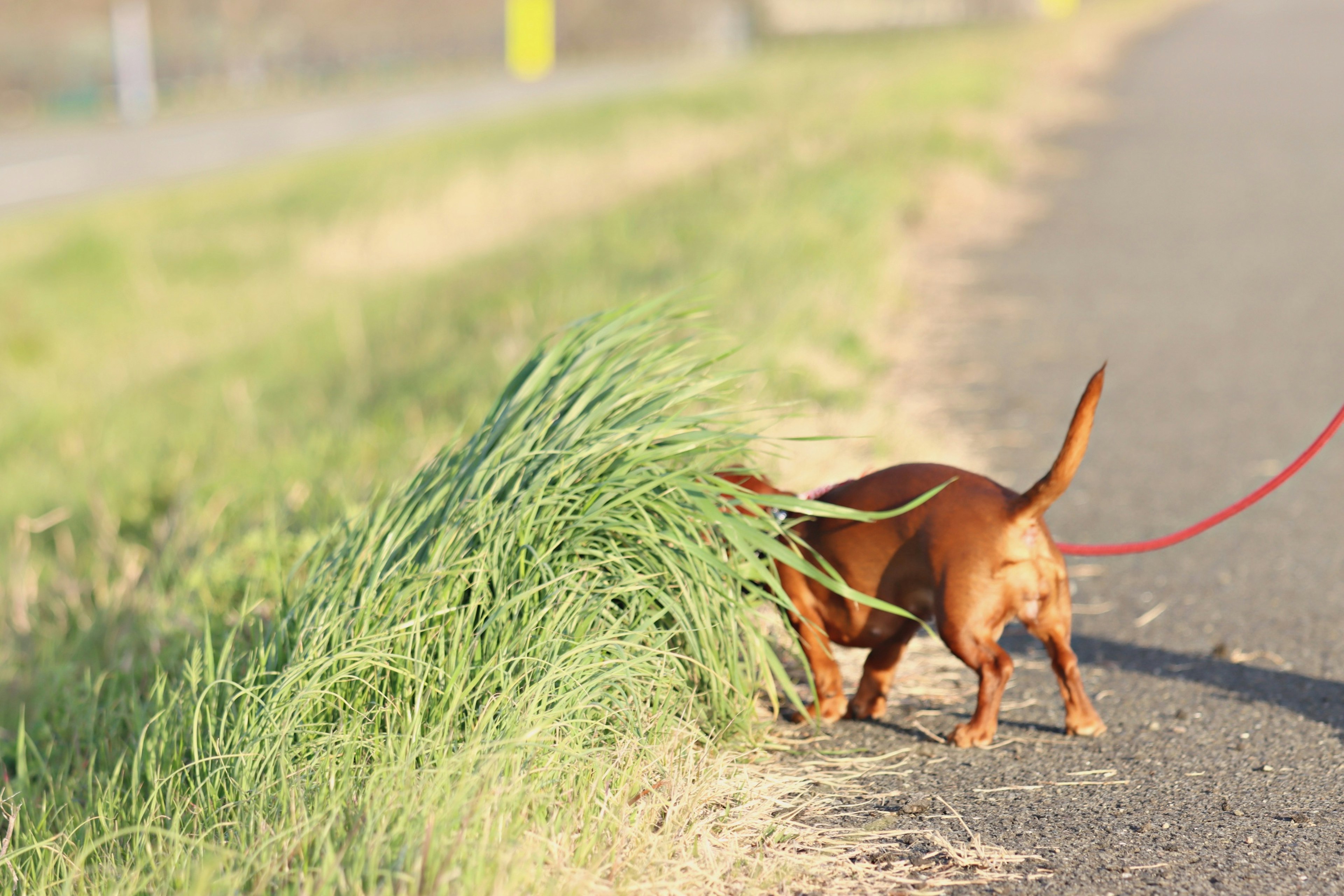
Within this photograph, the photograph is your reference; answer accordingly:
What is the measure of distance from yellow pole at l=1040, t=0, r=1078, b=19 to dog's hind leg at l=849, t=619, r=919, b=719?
27663 millimetres

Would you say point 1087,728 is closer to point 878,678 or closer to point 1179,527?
point 878,678

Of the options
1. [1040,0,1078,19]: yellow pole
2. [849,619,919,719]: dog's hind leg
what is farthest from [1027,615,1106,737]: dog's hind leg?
[1040,0,1078,19]: yellow pole

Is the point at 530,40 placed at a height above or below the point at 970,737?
above

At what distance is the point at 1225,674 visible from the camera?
3375 mm

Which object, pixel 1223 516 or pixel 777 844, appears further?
pixel 1223 516

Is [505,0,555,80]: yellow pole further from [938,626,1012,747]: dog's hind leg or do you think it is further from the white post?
[938,626,1012,747]: dog's hind leg

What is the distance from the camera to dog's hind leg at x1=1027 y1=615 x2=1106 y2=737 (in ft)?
9.19

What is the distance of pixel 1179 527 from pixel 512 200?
11.0 meters

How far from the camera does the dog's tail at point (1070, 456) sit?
8.66 feet

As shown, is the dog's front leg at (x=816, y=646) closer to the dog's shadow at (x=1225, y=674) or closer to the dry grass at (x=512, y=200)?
the dog's shadow at (x=1225, y=674)

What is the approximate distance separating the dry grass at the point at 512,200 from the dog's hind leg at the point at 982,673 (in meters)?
10.2

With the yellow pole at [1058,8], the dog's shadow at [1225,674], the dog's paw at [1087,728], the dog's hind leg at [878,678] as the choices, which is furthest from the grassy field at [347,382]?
the yellow pole at [1058,8]

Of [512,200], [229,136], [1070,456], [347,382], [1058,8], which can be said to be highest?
[1058,8]

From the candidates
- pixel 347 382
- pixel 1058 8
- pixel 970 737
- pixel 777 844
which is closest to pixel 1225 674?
pixel 970 737
